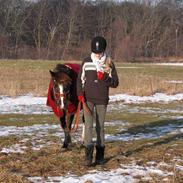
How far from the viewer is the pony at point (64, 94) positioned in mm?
8195

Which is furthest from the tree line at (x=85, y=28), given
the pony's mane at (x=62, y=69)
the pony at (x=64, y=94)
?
the pony's mane at (x=62, y=69)

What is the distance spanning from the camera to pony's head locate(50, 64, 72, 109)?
8.18 m

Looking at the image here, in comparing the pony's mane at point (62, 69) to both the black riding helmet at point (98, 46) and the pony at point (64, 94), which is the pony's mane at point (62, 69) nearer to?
the pony at point (64, 94)

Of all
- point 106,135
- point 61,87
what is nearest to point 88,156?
point 61,87

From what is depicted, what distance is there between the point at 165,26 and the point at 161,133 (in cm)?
9358

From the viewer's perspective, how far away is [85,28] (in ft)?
322

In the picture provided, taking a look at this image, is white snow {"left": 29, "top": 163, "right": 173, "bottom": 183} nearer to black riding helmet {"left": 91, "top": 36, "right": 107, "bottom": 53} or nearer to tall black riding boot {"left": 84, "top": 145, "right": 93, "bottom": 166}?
tall black riding boot {"left": 84, "top": 145, "right": 93, "bottom": 166}

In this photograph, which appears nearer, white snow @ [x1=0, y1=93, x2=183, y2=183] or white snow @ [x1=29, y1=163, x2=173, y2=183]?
white snow @ [x1=29, y1=163, x2=173, y2=183]


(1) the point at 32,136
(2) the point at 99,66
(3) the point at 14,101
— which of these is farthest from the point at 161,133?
(3) the point at 14,101

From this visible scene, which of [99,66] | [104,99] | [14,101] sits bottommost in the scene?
[14,101]

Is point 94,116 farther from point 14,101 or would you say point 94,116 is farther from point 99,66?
point 14,101

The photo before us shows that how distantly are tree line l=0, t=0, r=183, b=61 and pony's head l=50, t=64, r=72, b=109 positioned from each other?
75.0 meters

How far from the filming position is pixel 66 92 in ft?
27.0

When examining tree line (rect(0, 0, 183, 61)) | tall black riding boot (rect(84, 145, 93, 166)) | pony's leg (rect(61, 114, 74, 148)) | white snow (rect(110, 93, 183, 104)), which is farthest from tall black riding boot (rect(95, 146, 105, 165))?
tree line (rect(0, 0, 183, 61))
